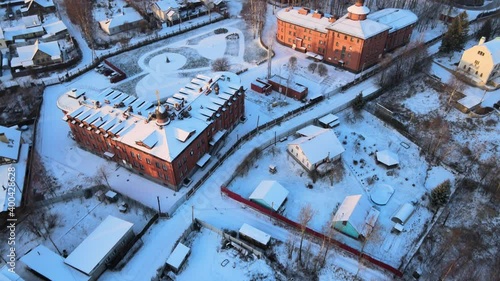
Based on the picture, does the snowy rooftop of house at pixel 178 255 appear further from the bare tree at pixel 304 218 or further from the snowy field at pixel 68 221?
the bare tree at pixel 304 218

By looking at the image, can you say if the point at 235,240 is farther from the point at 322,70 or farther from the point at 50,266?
the point at 322,70

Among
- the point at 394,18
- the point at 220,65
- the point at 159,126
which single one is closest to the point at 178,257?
the point at 159,126

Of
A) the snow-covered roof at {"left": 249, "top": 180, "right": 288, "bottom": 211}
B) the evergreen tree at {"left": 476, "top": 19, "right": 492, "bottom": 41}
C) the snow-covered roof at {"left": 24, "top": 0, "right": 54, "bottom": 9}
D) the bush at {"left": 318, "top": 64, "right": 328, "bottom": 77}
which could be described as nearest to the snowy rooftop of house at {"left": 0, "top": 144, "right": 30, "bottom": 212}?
the snow-covered roof at {"left": 249, "top": 180, "right": 288, "bottom": 211}

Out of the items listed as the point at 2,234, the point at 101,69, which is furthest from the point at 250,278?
the point at 101,69

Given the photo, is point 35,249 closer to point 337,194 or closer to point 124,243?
point 124,243

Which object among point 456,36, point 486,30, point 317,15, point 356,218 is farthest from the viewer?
point 486,30

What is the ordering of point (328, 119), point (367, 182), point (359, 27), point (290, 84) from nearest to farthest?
point (367, 182) → point (328, 119) → point (290, 84) → point (359, 27)
